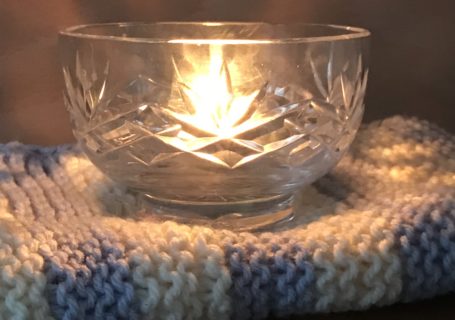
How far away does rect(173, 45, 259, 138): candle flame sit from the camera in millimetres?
492

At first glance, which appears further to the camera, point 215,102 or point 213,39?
point 213,39

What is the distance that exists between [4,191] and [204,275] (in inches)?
7.3

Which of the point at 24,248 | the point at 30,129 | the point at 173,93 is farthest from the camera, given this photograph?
the point at 30,129

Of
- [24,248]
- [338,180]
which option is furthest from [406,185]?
[24,248]

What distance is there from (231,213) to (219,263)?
0.10m

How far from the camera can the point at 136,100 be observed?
0.50 metres

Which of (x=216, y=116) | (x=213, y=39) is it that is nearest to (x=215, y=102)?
(x=216, y=116)

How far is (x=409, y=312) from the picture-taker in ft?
1.43

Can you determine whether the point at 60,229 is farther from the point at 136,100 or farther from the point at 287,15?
the point at 287,15

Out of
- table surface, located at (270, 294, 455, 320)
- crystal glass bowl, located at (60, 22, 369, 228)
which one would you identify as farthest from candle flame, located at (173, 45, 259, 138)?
table surface, located at (270, 294, 455, 320)

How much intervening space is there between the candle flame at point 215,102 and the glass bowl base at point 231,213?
48 millimetres

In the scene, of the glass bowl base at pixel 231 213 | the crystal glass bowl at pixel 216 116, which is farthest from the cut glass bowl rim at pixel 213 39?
the glass bowl base at pixel 231 213

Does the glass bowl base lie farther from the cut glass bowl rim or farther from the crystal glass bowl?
the cut glass bowl rim

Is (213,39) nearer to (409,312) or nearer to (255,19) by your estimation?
(255,19)
